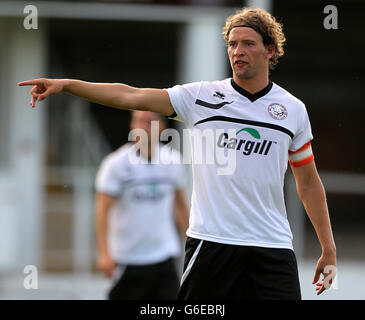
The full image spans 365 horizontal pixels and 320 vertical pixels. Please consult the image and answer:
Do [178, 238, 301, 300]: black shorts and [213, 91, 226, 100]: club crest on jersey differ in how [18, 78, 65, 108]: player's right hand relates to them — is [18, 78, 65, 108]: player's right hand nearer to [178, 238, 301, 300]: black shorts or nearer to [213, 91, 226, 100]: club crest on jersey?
[213, 91, 226, 100]: club crest on jersey

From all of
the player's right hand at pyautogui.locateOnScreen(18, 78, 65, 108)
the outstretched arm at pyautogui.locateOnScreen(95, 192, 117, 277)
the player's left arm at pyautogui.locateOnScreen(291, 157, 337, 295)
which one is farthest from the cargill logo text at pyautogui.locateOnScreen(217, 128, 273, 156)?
the outstretched arm at pyautogui.locateOnScreen(95, 192, 117, 277)

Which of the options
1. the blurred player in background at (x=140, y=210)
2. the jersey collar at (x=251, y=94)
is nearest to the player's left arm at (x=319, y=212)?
the jersey collar at (x=251, y=94)

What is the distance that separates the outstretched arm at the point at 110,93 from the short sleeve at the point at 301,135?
2.42ft

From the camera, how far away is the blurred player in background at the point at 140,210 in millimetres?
6801

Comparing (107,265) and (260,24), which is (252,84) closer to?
(260,24)

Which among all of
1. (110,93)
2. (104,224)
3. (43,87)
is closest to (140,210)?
(104,224)

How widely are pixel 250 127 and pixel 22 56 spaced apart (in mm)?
7381

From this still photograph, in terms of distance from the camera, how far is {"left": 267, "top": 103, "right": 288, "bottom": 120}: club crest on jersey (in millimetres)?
4391

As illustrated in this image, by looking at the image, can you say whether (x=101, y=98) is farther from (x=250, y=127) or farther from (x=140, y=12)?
(x=140, y=12)

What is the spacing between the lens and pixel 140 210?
22.7 ft

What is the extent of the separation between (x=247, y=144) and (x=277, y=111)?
10.8 inches
